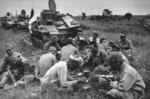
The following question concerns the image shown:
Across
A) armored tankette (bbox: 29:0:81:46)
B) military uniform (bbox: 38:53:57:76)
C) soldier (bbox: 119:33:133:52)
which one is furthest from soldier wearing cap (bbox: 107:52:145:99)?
armored tankette (bbox: 29:0:81:46)

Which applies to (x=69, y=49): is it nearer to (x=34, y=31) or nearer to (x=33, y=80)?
(x=33, y=80)

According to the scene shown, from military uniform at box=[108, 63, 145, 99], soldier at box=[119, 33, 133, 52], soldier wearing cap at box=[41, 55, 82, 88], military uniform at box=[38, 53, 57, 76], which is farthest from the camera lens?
soldier at box=[119, 33, 133, 52]

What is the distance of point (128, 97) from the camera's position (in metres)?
5.05

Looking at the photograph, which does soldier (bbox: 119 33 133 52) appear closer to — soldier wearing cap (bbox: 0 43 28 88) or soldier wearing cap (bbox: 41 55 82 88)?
soldier wearing cap (bbox: 0 43 28 88)

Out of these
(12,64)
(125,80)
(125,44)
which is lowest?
(12,64)

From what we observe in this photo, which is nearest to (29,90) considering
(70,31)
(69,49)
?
(69,49)

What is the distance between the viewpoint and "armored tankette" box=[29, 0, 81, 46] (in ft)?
45.6

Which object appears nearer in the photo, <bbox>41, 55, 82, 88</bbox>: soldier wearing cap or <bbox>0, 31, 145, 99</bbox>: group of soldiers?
<bbox>0, 31, 145, 99</bbox>: group of soldiers

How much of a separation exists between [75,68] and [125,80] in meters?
3.37

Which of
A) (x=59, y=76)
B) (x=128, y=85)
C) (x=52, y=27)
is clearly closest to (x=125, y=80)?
(x=128, y=85)

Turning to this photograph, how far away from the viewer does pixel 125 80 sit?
4.90 metres

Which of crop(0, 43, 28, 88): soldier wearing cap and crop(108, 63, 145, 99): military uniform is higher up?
crop(108, 63, 145, 99): military uniform

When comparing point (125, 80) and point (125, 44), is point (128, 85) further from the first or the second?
point (125, 44)

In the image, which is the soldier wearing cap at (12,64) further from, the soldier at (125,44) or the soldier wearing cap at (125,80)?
the soldier at (125,44)
